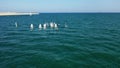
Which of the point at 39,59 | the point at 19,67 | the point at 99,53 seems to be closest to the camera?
the point at 19,67

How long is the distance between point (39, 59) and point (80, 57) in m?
5.90

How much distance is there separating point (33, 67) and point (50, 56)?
430cm

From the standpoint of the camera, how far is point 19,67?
1580cm

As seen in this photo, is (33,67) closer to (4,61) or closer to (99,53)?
(4,61)

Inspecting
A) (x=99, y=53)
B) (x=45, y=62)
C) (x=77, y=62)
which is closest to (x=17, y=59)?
(x=45, y=62)

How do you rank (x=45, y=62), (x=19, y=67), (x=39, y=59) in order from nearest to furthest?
(x=19, y=67), (x=45, y=62), (x=39, y=59)

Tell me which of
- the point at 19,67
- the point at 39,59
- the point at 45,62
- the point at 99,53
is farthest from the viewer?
the point at 99,53

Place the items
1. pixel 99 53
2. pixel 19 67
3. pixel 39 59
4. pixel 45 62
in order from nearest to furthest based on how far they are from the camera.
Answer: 1. pixel 19 67
2. pixel 45 62
3. pixel 39 59
4. pixel 99 53

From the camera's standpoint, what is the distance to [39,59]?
18.6 m

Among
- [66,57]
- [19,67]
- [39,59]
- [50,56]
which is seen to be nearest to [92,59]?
[66,57]

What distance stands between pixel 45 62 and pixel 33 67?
81.2 inches

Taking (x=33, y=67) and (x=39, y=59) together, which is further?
(x=39, y=59)

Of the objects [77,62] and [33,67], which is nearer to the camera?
[33,67]

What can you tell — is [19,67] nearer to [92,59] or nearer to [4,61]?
[4,61]
